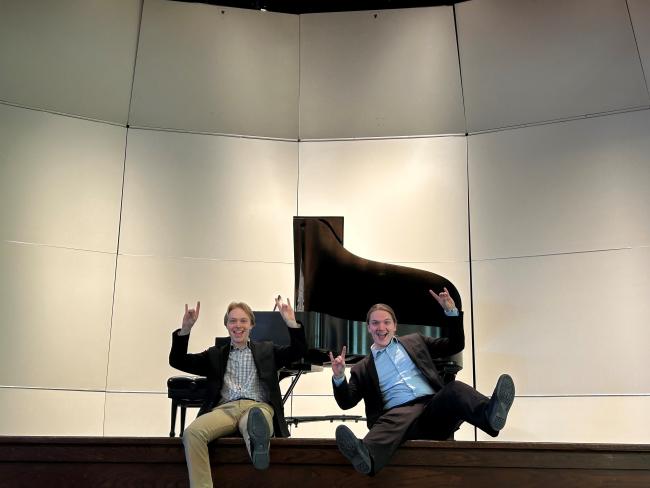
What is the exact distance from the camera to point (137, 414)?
5.97 m

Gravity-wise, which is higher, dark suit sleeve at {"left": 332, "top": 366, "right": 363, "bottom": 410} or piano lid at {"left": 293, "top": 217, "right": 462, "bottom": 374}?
piano lid at {"left": 293, "top": 217, "right": 462, "bottom": 374}

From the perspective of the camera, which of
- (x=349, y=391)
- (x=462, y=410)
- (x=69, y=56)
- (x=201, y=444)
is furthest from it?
(x=69, y=56)

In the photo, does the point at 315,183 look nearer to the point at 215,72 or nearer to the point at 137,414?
the point at 215,72

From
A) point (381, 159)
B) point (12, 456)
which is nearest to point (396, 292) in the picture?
point (381, 159)

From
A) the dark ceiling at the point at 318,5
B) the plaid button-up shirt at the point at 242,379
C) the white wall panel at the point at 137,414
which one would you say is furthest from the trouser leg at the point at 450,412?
the dark ceiling at the point at 318,5

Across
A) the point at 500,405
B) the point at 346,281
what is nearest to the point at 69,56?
the point at 346,281

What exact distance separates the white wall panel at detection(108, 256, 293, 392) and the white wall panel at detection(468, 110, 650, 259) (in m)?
1.97

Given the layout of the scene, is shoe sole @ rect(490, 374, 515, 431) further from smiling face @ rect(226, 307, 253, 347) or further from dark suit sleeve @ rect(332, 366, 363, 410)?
smiling face @ rect(226, 307, 253, 347)

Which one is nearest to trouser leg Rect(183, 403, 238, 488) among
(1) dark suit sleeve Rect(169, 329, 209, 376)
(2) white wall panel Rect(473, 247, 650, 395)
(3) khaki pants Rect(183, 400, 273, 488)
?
(3) khaki pants Rect(183, 400, 273, 488)

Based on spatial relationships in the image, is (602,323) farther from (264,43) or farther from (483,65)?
(264,43)

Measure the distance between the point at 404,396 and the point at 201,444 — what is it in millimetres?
966

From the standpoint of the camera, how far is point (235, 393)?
137 inches

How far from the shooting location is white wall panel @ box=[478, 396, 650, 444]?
5.61 m

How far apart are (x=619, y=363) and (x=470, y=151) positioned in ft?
7.51
